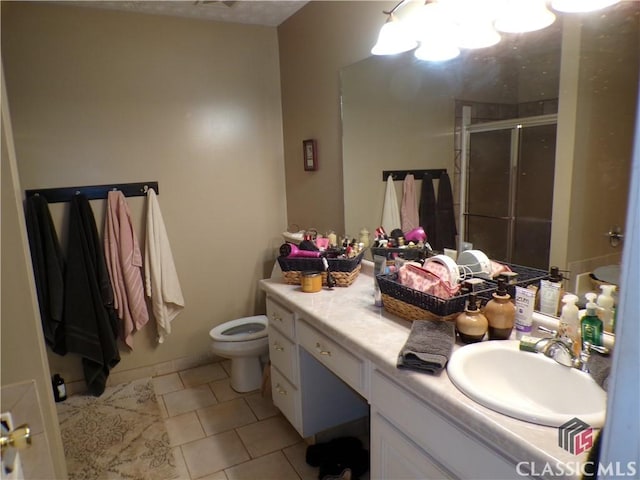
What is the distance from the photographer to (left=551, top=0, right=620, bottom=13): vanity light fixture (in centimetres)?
125

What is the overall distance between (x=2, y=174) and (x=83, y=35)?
181cm

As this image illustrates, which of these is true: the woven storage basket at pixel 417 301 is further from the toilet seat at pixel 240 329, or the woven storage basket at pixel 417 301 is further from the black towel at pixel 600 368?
the toilet seat at pixel 240 329

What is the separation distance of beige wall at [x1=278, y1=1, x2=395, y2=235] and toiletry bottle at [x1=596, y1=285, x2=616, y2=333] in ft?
4.96

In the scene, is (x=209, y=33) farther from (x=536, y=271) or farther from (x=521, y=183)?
(x=536, y=271)

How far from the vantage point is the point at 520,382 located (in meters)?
1.24

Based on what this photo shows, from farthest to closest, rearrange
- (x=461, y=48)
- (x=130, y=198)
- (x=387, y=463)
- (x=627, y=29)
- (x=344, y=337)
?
1. (x=130, y=198)
2. (x=461, y=48)
3. (x=344, y=337)
4. (x=387, y=463)
5. (x=627, y=29)

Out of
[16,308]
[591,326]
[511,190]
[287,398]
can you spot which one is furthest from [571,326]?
[16,308]

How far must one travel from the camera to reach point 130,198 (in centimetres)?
286

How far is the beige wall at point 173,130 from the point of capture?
8.39ft

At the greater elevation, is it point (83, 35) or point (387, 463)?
point (83, 35)

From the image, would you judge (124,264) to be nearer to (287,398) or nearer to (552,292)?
(287,398)

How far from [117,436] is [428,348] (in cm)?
202

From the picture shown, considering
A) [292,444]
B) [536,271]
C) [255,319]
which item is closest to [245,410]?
[292,444]

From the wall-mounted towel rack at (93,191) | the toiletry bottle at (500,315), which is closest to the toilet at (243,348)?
the wall-mounted towel rack at (93,191)
